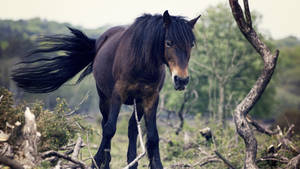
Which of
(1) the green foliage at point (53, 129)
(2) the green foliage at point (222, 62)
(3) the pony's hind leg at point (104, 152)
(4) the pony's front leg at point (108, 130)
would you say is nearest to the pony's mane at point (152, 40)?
(4) the pony's front leg at point (108, 130)

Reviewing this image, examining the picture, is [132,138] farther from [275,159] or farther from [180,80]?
[275,159]

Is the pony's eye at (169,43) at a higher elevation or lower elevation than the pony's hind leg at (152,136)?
higher

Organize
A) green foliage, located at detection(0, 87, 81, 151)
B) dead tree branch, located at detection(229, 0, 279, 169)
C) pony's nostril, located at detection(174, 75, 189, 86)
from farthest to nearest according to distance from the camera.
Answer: dead tree branch, located at detection(229, 0, 279, 169), green foliage, located at detection(0, 87, 81, 151), pony's nostril, located at detection(174, 75, 189, 86)

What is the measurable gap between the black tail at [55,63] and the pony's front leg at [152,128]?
195 centimetres

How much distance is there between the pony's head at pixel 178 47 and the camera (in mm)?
4927

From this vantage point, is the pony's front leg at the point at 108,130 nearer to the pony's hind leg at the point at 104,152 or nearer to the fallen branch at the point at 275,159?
the pony's hind leg at the point at 104,152

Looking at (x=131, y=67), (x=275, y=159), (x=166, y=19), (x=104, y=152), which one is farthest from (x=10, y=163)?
(x=275, y=159)

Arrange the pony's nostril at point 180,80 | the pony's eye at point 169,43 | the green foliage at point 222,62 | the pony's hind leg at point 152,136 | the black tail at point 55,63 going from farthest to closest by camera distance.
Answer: the green foliage at point 222,62, the black tail at point 55,63, the pony's hind leg at point 152,136, the pony's eye at point 169,43, the pony's nostril at point 180,80

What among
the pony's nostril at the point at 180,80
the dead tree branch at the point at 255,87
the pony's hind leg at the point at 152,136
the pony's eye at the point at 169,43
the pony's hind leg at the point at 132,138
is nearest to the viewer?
the pony's nostril at the point at 180,80

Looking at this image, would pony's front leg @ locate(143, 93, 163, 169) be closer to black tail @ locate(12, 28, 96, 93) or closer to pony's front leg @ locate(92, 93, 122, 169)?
pony's front leg @ locate(92, 93, 122, 169)

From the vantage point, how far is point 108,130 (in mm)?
5809

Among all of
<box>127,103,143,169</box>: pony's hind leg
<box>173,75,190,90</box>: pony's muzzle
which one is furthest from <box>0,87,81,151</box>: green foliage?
<box>173,75,190,90</box>: pony's muzzle

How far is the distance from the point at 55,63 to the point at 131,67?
78.4 inches

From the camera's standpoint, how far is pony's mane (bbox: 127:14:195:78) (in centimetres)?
521
